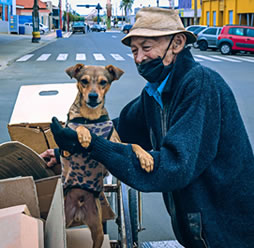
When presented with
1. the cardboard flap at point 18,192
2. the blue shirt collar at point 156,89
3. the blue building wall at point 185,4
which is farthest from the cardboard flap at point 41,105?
the blue building wall at point 185,4

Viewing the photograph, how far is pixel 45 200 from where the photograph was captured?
96.7 inches

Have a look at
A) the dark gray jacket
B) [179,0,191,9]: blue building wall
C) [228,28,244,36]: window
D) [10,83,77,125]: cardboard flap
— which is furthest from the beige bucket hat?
[179,0,191,9]: blue building wall

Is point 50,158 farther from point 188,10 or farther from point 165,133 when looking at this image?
point 188,10

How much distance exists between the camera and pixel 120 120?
2832mm

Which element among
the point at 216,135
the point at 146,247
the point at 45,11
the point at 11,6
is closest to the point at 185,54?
the point at 216,135

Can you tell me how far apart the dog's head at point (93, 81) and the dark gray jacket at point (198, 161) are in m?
0.28

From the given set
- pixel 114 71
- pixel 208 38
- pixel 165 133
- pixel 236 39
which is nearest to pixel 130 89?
pixel 114 71

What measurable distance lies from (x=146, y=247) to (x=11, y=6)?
2279 inches

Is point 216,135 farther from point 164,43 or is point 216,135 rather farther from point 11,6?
point 11,6

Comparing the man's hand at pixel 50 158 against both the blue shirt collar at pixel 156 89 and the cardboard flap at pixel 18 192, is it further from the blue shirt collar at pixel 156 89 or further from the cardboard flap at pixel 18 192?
the blue shirt collar at pixel 156 89

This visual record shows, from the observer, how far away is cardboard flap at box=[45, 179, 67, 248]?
1.74 metres

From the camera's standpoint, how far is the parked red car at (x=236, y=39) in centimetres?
2402

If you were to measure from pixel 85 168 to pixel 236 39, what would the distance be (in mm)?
23472

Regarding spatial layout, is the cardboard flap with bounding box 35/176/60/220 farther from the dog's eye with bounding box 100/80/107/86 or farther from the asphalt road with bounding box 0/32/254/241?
the asphalt road with bounding box 0/32/254/241
